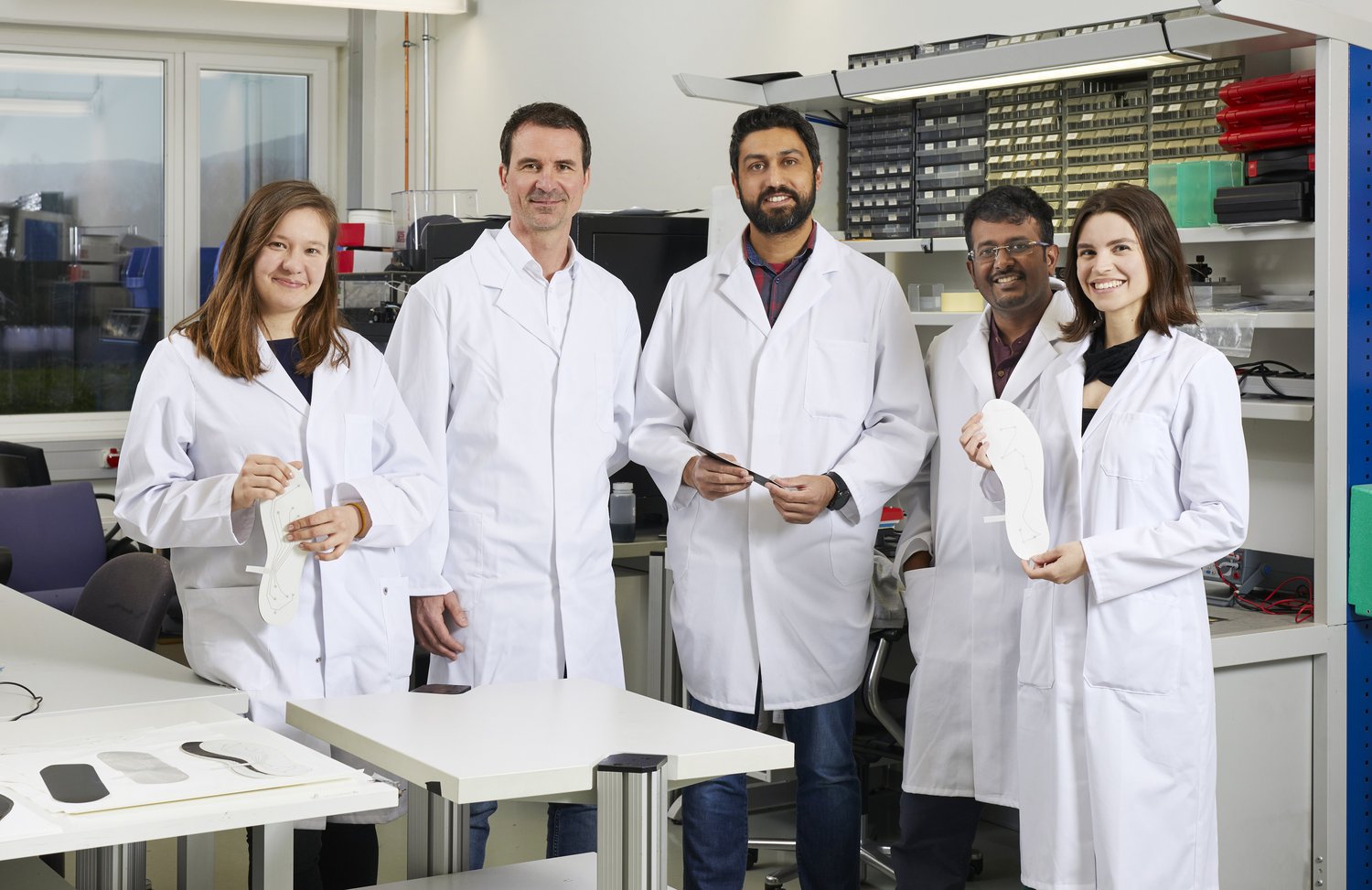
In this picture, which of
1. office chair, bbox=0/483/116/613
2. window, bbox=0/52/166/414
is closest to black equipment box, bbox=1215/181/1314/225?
office chair, bbox=0/483/116/613

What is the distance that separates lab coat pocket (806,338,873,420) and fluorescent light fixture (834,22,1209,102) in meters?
0.90

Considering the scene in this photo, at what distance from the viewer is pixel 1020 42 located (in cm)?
316

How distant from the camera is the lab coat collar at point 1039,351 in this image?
7.86ft

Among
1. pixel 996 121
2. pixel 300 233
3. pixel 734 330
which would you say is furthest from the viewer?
pixel 996 121

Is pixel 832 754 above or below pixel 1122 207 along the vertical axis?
below

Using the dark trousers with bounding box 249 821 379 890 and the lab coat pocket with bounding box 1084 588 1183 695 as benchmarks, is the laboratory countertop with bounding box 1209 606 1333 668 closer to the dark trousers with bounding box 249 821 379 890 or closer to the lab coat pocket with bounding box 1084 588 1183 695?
the lab coat pocket with bounding box 1084 588 1183 695

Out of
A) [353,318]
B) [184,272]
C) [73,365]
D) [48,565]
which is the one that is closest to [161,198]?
[184,272]

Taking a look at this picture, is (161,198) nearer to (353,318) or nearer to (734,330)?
(353,318)

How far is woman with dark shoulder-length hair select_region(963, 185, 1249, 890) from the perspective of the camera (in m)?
2.13

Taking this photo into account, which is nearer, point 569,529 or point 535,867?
point 535,867

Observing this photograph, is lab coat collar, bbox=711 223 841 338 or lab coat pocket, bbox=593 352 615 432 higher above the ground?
lab coat collar, bbox=711 223 841 338

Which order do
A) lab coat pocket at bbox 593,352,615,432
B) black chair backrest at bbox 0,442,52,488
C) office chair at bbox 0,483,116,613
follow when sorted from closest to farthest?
lab coat pocket at bbox 593,352,615,432, office chair at bbox 0,483,116,613, black chair backrest at bbox 0,442,52,488

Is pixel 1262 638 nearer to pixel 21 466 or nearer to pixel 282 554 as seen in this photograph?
pixel 282 554

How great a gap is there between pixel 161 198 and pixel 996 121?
192 inches
